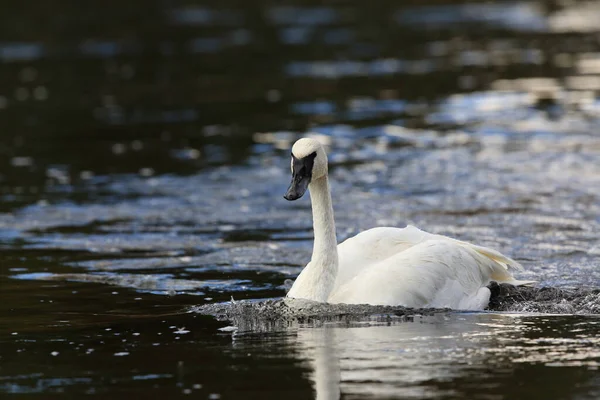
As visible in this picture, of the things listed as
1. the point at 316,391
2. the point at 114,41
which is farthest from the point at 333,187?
the point at 114,41

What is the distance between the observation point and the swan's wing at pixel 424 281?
1058 cm

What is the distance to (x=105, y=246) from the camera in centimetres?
1468

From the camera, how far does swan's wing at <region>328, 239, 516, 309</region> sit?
10.6 metres

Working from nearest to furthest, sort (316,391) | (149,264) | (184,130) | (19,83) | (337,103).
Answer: (316,391) < (149,264) < (184,130) < (337,103) < (19,83)

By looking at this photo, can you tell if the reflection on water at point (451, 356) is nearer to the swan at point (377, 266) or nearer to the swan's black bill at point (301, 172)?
the swan at point (377, 266)

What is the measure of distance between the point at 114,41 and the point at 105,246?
24.4 metres

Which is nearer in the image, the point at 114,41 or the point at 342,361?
the point at 342,361

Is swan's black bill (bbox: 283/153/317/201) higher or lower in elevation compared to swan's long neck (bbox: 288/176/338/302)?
higher

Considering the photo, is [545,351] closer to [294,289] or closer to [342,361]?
[342,361]

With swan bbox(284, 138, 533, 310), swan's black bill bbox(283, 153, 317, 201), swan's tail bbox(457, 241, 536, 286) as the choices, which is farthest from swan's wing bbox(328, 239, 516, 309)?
swan's black bill bbox(283, 153, 317, 201)

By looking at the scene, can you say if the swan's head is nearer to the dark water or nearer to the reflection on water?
the dark water

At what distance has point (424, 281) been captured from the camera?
10.7 metres

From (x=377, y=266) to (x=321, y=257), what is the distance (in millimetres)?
500

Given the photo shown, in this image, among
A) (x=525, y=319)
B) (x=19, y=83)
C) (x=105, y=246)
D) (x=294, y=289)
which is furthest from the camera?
(x=19, y=83)
